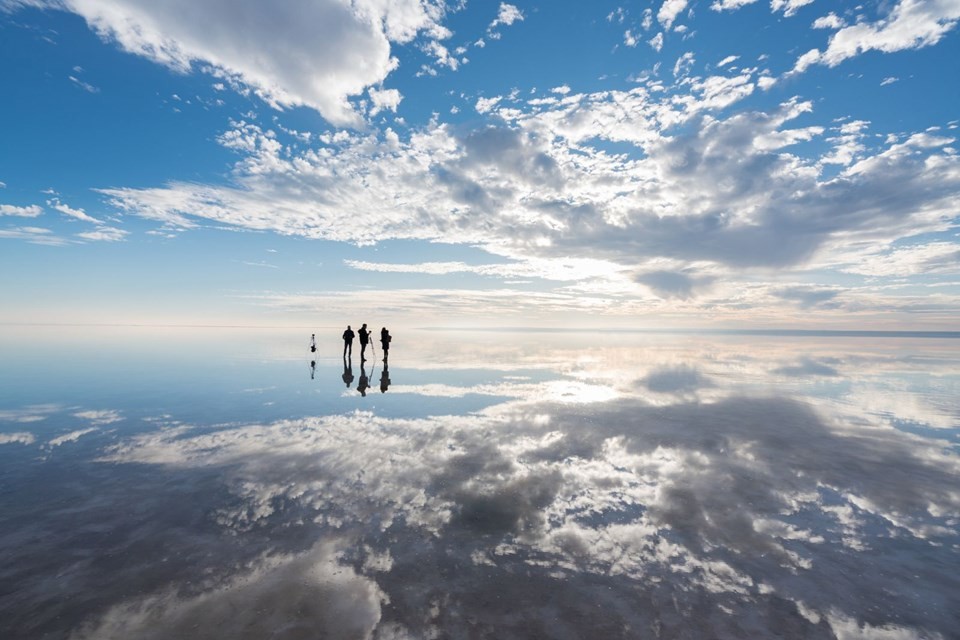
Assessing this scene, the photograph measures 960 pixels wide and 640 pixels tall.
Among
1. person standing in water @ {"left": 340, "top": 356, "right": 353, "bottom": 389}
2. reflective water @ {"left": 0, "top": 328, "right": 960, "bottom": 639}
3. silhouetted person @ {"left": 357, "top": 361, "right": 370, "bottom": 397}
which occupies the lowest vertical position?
reflective water @ {"left": 0, "top": 328, "right": 960, "bottom": 639}

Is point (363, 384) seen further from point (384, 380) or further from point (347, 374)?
point (347, 374)

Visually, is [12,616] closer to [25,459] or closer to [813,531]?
[25,459]

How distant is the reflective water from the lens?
222 inches

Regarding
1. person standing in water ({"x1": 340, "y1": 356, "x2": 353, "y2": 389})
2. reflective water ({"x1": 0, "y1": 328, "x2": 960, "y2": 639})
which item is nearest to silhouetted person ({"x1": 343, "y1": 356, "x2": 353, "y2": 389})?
person standing in water ({"x1": 340, "y1": 356, "x2": 353, "y2": 389})

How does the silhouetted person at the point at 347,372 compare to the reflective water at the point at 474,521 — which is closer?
the reflective water at the point at 474,521

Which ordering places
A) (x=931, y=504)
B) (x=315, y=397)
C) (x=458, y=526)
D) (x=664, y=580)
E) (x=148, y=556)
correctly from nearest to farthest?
(x=664, y=580)
(x=148, y=556)
(x=458, y=526)
(x=931, y=504)
(x=315, y=397)

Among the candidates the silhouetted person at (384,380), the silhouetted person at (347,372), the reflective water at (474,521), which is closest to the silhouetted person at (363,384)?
the silhouetted person at (347,372)

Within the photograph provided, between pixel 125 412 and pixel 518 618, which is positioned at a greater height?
pixel 125 412

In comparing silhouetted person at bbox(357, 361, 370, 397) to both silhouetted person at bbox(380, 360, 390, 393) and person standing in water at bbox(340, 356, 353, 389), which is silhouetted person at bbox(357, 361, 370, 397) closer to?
person standing in water at bbox(340, 356, 353, 389)

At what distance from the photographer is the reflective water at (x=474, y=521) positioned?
5.63 m

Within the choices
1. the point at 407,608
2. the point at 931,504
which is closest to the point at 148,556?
the point at 407,608

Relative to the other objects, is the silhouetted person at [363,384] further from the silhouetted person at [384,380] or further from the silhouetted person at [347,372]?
the silhouetted person at [384,380]

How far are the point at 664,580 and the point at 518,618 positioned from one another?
2.35 metres

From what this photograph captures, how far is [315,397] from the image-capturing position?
19609 millimetres
